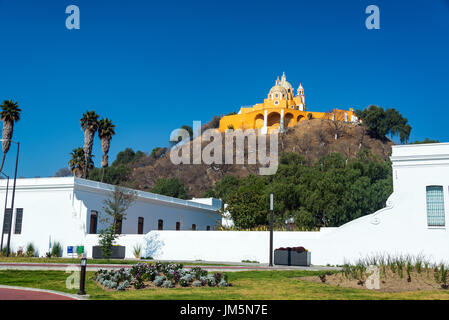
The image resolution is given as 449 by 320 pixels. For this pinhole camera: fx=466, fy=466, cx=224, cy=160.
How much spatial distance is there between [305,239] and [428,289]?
517 inches

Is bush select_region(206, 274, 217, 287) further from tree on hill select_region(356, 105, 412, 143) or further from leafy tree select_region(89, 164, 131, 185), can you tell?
tree on hill select_region(356, 105, 412, 143)

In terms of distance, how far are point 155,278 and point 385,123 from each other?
276ft

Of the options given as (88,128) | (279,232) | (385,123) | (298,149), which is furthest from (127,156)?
(279,232)

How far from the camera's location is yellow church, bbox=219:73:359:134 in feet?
322

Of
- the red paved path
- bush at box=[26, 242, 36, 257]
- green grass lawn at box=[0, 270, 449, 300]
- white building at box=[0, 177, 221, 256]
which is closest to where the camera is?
the red paved path

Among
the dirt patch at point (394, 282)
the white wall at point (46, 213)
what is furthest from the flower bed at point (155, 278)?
the white wall at point (46, 213)

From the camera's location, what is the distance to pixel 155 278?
13992mm

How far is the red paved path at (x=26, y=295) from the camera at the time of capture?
409 inches

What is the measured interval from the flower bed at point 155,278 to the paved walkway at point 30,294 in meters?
1.99

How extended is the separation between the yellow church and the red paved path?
84.8 metres

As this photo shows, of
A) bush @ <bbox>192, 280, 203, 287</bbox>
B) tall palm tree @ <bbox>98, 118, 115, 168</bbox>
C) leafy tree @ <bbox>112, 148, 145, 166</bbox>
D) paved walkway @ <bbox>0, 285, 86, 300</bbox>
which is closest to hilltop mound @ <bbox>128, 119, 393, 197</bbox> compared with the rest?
leafy tree @ <bbox>112, 148, 145, 166</bbox>

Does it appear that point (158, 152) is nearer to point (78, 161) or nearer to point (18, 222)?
point (78, 161)

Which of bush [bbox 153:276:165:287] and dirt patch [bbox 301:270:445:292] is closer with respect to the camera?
bush [bbox 153:276:165:287]
